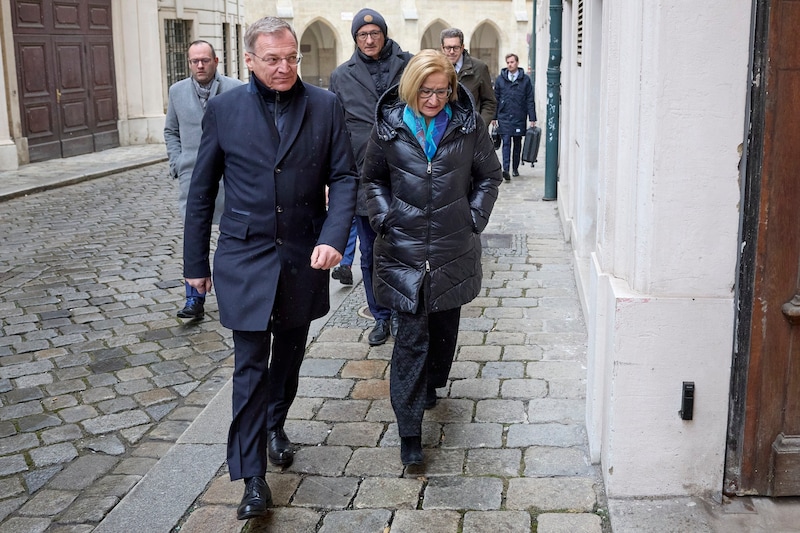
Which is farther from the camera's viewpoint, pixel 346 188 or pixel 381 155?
pixel 381 155

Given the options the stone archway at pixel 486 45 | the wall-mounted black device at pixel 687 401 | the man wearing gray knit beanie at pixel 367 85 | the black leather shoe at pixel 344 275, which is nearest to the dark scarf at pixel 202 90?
the man wearing gray knit beanie at pixel 367 85

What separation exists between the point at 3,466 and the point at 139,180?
40.8 feet

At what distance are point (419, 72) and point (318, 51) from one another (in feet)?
192

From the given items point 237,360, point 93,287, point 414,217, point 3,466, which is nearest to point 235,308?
point 237,360

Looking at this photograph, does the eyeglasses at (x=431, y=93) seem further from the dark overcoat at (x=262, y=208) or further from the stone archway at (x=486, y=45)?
the stone archway at (x=486, y=45)

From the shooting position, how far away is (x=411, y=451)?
4.56 meters

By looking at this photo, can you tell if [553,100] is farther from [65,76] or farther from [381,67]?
[65,76]

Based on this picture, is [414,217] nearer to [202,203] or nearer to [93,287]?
[202,203]

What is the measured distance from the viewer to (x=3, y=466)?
4.88m

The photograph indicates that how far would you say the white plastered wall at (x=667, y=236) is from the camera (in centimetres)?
374

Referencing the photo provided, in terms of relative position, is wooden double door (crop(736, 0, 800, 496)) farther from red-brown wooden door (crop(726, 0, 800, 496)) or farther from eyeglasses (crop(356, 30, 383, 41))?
eyeglasses (crop(356, 30, 383, 41))

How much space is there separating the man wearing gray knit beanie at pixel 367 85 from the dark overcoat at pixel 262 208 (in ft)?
7.10

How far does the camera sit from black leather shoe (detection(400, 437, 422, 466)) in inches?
179

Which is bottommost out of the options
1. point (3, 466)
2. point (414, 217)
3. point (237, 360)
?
point (3, 466)
